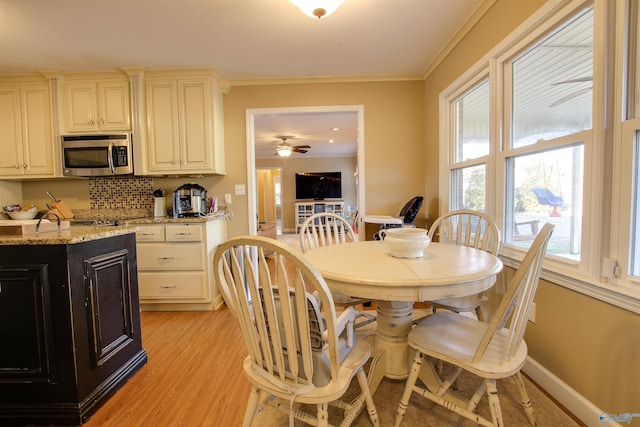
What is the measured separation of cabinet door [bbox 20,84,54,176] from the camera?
112 inches

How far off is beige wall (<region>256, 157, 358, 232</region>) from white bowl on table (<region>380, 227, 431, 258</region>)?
730 cm

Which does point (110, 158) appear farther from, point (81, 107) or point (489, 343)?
point (489, 343)

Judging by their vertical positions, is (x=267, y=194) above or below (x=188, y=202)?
above

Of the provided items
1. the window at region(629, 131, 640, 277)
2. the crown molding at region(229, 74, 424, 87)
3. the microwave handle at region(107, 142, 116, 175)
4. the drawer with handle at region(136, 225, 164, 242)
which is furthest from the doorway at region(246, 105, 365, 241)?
the window at region(629, 131, 640, 277)

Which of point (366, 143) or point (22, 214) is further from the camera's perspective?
point (366, 143)

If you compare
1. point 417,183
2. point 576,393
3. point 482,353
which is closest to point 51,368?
point 482,353

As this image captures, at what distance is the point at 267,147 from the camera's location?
7141 millimetres

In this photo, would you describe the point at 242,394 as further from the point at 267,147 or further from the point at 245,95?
the point at 267,147

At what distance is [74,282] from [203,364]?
0.93 m

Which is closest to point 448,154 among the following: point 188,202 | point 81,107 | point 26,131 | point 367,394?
point 367,394

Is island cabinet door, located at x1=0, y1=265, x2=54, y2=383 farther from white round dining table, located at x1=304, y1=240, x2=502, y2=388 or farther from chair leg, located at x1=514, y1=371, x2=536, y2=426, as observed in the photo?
chair leg, located at x1=514, y1=371, x2=536, y2=426

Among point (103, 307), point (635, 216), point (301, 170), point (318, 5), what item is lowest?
point (103, 307)

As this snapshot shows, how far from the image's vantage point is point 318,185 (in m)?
8.62

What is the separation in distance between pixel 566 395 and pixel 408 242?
107cm
